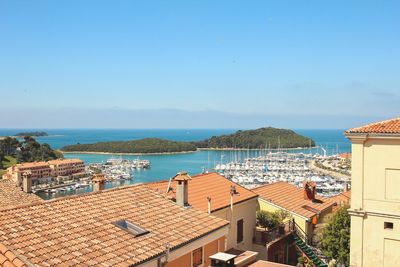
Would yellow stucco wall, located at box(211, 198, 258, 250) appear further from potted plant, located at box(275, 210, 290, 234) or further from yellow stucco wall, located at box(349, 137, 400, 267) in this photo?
yellow stucco wall, located at box(349, 137, 400, 267)

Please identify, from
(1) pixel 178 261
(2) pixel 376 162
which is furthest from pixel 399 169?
(1) pixel 178 261

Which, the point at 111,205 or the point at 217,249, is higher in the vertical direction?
the point at 111,205

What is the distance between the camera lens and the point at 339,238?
16438mm

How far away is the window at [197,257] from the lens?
10715 millimetres

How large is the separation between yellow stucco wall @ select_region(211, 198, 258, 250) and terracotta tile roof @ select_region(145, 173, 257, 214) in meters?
0.26

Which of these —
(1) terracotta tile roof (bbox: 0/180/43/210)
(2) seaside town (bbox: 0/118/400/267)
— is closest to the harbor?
(1) terracotta tile roof (bbox: 0/180/43/210)

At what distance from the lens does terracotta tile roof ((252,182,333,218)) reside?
20.0 meters

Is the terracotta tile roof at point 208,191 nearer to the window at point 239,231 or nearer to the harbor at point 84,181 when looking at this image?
the window at point 239,231

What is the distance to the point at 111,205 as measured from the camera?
11.1m

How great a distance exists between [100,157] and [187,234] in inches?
5917

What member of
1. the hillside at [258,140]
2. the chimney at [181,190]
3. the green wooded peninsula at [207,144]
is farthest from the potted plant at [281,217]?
the hillside at [258,140]

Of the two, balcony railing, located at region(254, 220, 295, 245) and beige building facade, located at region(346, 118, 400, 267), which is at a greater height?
beige building facade, located at region(346, 118, 400, 267)

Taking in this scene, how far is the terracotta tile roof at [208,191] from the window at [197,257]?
10.3 feet

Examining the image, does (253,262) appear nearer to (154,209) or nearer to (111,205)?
(154,209)
